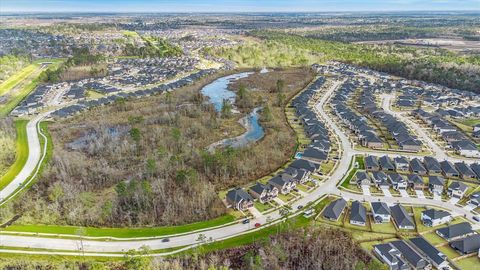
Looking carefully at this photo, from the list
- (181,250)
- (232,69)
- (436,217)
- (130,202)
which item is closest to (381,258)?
(436,217)

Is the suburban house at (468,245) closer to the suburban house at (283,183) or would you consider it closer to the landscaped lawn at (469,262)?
the landscaped lawn at (469,262)

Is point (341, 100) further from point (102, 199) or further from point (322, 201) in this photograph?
point (102, 199)

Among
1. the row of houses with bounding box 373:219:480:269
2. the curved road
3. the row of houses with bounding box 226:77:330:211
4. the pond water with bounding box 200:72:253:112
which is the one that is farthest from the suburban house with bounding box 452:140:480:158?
the pond water with bounding box 200:72:253:112

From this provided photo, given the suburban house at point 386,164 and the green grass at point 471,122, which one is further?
the green grass at point 471,122

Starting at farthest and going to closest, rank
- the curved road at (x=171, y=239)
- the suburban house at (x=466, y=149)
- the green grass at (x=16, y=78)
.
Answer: the green grass at (x=16, y=78) < the suburban house at (x=466, y=149) < the curved road at (x=171, y=239)

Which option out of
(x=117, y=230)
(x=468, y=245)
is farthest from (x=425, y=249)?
(x=117, y=230)

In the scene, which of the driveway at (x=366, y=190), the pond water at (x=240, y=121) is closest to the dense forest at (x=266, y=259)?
the driveway at (x=366, y=190)

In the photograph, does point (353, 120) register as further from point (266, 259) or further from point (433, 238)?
point (266, 259)

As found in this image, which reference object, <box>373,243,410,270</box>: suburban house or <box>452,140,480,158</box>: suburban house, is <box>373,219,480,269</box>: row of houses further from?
<box>452,140,480,158</box>: suburban house
